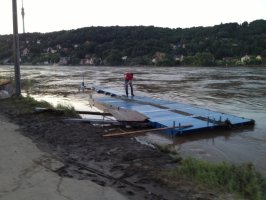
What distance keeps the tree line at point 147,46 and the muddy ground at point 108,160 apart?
79227 mm

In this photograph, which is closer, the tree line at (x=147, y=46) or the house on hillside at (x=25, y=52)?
the tree line at (x=147, y=46)

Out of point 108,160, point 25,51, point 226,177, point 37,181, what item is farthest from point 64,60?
point 226,177

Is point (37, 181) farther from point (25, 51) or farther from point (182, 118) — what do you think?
point (25, 51)

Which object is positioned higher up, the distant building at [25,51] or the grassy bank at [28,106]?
the distant building at [25,51]

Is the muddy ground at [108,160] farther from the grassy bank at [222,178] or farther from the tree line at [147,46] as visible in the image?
the tree line at [147,46]

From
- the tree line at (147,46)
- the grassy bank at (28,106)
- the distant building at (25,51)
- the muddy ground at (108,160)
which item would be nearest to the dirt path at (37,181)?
the muddy ground at (108,160)

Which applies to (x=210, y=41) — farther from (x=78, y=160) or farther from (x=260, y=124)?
(x=78, y=160)

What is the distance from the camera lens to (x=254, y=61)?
83875 mm

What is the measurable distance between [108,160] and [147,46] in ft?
352

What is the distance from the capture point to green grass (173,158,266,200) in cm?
596

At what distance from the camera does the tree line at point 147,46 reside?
9659 centimetres

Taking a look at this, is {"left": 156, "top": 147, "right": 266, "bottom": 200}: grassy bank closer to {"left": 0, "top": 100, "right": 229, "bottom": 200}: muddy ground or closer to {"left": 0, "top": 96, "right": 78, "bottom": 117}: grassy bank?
{"left": 0, "top": 100, "right": 229, "bottom": 200}: muddy ground

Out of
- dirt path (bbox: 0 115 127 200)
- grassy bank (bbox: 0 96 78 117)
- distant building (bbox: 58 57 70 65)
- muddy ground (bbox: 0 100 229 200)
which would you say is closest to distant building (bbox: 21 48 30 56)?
distant building (bbox: 58 57 70 65)

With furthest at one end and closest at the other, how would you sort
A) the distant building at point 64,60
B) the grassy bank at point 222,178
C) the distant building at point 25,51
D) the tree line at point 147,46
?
1. the distant building at point 25,51
2. the distant building at point 64,60
3. the tree line at point 147,46
4. the grassy bank at point 222,178
